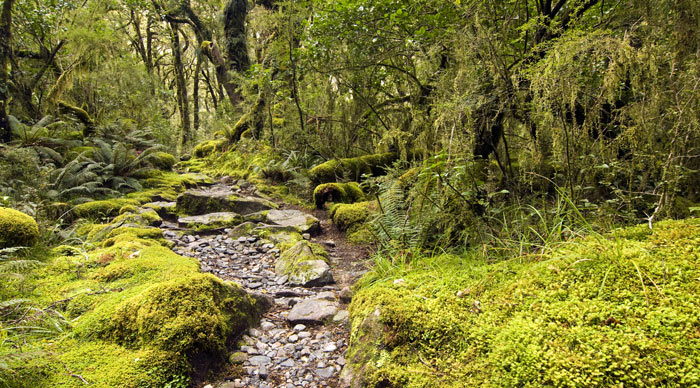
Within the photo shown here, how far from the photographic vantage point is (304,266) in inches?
185

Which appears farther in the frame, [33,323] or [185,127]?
[185,127]

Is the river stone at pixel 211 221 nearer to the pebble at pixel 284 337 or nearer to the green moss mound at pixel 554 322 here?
the pebble at pixel 284 337

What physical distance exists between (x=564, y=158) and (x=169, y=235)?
241 inches

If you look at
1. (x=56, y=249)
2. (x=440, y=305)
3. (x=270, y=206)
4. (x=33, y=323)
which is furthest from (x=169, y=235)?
(x=440, y=305)

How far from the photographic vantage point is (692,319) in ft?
5.24

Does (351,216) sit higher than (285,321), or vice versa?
(351,216)

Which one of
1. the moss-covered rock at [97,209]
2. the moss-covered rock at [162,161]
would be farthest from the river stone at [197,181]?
the moss-covered rock at [97,209]

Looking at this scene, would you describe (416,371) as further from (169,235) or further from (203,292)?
(169,235)

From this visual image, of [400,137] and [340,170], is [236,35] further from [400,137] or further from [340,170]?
[400,137]

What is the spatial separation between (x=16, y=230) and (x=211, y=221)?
9.95 feet

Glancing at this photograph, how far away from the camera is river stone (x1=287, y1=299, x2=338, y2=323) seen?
11.4 feet

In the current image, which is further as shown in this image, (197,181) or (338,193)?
(197,181)

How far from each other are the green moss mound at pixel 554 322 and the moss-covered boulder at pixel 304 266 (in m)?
1.72

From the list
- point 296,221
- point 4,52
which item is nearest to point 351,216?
point 296,221
